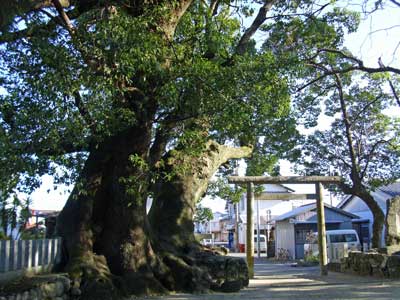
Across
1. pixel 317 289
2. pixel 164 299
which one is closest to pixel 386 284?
pixel 317 289

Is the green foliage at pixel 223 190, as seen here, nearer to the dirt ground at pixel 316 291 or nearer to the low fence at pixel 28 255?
the dirt ground at pixel 316 291

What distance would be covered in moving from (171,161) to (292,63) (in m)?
3.68

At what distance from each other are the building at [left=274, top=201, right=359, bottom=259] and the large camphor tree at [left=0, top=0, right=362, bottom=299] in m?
21.4

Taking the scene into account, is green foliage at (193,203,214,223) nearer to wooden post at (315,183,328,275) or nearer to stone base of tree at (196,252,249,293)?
wooden post at (315,183,328,275)

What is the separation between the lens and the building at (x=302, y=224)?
112 ft

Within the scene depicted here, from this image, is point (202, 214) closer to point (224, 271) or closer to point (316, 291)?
point (224, 271)

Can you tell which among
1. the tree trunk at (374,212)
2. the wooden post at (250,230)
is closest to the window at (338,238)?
the tree trunk at (374,212)

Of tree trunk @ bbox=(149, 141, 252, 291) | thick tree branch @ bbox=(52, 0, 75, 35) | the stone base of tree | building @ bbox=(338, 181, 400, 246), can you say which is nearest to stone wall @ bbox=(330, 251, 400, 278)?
tree trunk @ bbox=(149, 141, 252, 291)

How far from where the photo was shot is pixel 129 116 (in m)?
9.02

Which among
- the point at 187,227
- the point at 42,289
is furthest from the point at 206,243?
the point at 42,289

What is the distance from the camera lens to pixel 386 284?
1329 centimetres

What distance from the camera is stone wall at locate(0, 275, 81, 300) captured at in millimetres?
7959

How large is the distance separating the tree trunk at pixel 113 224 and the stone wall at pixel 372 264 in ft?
26.5

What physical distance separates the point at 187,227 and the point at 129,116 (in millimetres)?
5423
